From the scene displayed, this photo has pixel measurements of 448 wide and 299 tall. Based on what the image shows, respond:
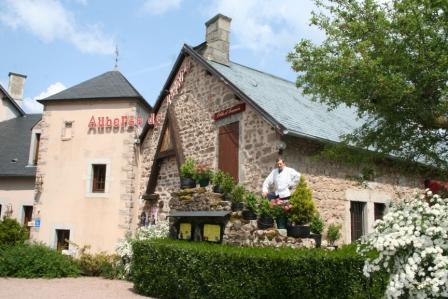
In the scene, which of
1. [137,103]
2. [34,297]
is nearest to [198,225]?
[34,297]

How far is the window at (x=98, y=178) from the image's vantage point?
14844mm

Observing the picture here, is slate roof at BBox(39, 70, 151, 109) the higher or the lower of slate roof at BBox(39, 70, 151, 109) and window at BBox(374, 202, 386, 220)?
the higher

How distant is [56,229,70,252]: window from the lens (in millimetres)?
14766

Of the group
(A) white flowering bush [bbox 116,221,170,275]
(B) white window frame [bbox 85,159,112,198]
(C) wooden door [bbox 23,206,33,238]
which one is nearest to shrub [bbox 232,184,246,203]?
(A) white flowering bush [bbox 116,221,170,275]

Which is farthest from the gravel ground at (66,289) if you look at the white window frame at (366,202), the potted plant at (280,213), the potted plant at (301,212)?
the white window frame at (366,202)

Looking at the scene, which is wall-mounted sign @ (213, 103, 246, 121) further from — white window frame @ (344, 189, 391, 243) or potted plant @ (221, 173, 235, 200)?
white window frame @ (344, 189, 391, 243)

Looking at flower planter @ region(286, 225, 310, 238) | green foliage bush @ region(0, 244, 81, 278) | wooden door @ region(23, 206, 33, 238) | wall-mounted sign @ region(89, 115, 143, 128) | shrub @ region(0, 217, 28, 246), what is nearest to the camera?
flower planter @ region(286, 225, 310, 238)

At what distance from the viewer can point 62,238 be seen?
14820 mm

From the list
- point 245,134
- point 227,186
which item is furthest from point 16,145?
point 227,186

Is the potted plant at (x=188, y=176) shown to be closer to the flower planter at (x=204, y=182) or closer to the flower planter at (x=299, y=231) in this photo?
the flower planter at (x=204, y=182)

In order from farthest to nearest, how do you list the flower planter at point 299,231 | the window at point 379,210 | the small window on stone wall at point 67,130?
1. the small window on stone wall at point 67,130
2. the window at point 379,210
3. the flower planter at point 299,231

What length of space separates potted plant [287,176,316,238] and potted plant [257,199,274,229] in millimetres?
404

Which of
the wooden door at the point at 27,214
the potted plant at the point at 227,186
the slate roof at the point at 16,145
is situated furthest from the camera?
the slate roof at the point at 16,145

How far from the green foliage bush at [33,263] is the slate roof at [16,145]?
483cm
